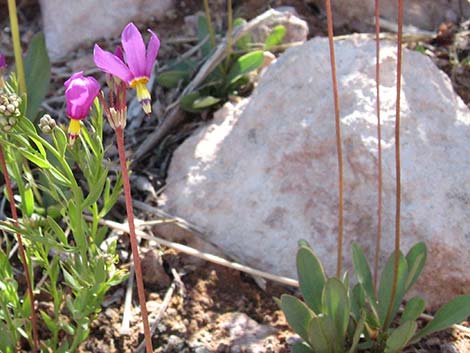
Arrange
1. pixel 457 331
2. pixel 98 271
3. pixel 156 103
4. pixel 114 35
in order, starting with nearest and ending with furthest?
pixel 98 271 → pixel 457 331 → pixel 156 103 → pixel 114 35

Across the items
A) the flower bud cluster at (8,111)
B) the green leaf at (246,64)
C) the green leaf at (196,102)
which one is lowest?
the green leaf at (196,102)

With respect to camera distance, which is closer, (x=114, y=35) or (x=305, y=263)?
(x=305, y=263)

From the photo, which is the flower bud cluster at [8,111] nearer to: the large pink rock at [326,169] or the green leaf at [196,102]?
the large pink rock at [326,169]

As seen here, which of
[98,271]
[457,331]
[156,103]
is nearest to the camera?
[98,271]

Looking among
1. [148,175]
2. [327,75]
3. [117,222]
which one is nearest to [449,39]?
[327,75]

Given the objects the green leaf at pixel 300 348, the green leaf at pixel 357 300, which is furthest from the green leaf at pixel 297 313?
the green leaf at pixel 357 300

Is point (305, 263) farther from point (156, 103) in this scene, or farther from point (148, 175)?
point (156, 103)

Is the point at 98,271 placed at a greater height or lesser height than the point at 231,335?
greater
